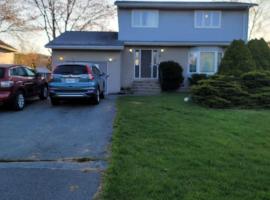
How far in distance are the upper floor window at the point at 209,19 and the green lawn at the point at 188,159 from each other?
13329 millimetres

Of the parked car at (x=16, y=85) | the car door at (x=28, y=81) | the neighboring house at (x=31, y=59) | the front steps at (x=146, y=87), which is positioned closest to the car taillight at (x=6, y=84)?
the parked car at (x=16, y=85)

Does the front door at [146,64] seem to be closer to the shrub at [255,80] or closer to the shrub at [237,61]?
the shrub at [237,61]

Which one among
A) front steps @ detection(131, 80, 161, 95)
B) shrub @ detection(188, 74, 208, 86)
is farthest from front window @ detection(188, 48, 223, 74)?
front steps @ detection(131, 80, 161, 95)

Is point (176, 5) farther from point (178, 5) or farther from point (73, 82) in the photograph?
point (73, 82)

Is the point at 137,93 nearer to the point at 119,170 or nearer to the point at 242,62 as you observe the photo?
the point at 242,62

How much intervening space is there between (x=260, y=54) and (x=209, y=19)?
508 cm

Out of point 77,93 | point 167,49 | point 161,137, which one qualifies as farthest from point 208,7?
point 161,137

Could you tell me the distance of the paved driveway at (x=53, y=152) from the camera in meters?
4.99

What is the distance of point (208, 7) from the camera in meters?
23.0

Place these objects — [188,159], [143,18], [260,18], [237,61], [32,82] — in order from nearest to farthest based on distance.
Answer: [188,159]
[32,82]
[237,61]
[143,18]
[260,18]

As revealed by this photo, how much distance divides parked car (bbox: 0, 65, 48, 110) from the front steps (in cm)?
840

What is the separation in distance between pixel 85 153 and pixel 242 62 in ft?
43.8

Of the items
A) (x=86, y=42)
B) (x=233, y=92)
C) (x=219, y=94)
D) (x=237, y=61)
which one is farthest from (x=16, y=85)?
(x=237, y=61)

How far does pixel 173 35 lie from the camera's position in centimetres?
2327
